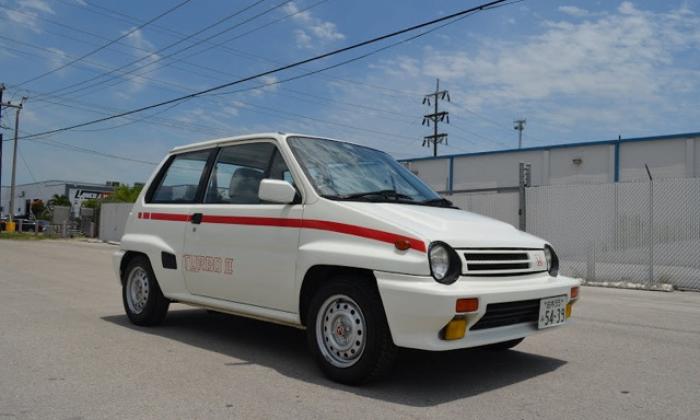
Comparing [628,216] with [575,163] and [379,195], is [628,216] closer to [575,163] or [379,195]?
[575,163]

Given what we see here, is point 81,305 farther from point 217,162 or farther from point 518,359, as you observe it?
point 518,359

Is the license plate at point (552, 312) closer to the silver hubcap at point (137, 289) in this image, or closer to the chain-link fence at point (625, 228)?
the silver hubcap at point (137, 289)

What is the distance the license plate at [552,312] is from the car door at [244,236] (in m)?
1.78

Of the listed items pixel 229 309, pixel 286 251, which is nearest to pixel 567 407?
pixel 286 251

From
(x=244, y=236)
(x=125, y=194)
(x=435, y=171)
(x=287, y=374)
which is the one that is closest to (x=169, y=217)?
(x=244, y=236)

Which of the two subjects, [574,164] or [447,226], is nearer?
[447,226]

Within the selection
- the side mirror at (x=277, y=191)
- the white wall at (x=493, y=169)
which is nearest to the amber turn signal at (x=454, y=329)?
the side mirror at (x=277, y=191)

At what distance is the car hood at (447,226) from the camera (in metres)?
3.99

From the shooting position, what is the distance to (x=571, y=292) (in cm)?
471

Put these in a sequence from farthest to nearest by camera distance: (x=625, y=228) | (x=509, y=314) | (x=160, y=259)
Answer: (x=625, y=228) < (x=160, y=259) < (x=509, y=314)

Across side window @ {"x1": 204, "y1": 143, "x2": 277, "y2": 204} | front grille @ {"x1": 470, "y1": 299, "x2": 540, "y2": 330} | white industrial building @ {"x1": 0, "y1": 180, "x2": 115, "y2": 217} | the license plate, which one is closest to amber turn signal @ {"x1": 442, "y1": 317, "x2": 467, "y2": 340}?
front grille @ {"x1": 470, "y1": 299, "x2": 540, "y2": 330}

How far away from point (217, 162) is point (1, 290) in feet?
18.1

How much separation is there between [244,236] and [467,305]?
2035 mm

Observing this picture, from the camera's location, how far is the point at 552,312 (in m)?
4.45
